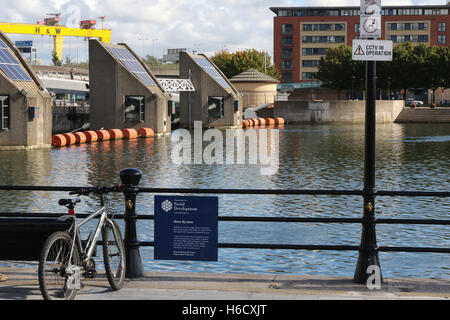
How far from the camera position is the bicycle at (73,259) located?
28.0 ft

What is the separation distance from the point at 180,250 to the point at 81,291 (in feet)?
5.12

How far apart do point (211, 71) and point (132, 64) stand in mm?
17974

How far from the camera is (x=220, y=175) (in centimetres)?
3744

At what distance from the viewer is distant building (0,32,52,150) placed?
52.1 m

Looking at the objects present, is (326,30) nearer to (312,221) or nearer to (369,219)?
(369,219)

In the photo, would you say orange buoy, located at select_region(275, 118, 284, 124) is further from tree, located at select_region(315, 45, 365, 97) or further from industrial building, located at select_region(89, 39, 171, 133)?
industrial building, located at select_region(89, 39, 171, 133)

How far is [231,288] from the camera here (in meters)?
9.69

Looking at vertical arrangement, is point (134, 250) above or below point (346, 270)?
above

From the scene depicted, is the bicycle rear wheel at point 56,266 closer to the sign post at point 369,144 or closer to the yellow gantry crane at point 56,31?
the sign post at point 369,144

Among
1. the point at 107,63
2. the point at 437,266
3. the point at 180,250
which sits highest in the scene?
the point at 107,63

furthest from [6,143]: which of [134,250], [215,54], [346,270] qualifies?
[215,54]

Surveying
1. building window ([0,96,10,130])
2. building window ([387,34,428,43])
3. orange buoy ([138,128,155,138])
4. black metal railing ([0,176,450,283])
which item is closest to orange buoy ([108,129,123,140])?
orange buoy ([138,128,155,138])
